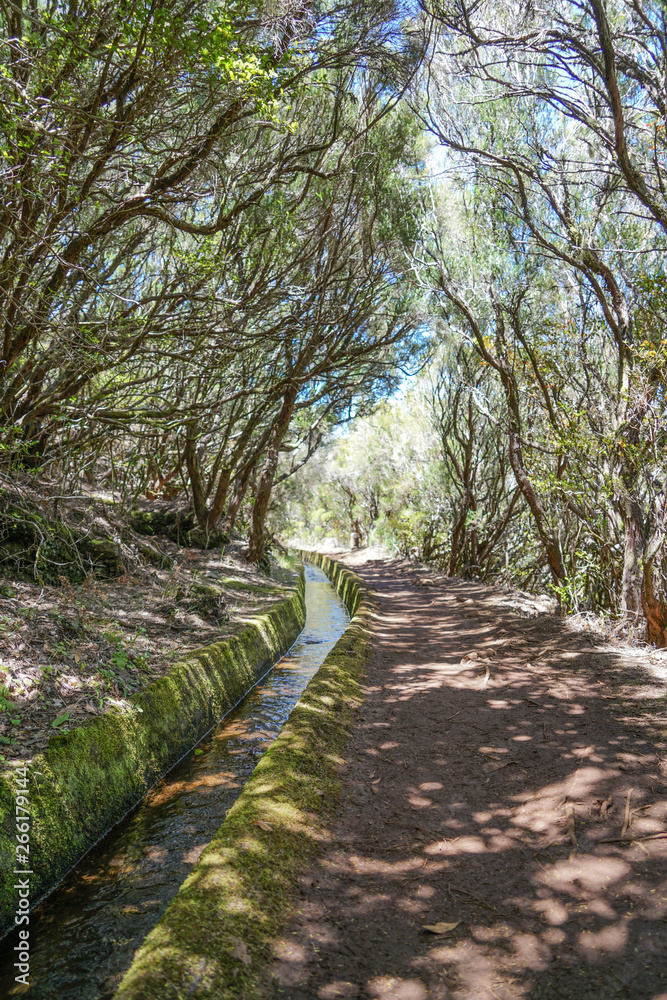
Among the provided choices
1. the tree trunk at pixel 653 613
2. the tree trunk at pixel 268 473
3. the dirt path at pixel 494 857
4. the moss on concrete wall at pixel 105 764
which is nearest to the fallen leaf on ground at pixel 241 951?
the dirt path at pixel 494 857

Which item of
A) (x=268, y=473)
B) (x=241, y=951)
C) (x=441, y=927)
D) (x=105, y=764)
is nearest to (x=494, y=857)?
(x=441, y=927)

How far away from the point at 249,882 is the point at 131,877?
1582 millimetres

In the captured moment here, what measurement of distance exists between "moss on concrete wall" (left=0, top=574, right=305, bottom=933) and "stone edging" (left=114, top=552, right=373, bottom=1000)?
1.27 metres

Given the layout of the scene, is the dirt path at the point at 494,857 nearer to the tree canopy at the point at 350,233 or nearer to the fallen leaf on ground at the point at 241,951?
the fallen leaf on ground at the point at 241,951

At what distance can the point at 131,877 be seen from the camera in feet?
13.1

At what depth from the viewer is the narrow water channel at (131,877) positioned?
3129mm

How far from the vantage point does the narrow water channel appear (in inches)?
123

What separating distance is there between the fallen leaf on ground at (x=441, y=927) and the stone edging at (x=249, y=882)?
26.1 inches

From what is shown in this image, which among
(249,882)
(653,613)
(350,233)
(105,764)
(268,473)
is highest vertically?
(350,233)

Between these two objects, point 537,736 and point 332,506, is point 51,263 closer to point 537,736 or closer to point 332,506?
point 537,736

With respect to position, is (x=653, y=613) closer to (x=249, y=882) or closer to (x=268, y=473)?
(x=249, y=882)

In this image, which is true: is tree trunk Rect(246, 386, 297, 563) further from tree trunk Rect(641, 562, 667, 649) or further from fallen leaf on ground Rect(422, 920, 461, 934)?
fallen leaf on ground Rect(422, 920, 461, 934)

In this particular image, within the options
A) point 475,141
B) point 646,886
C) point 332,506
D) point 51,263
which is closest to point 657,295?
point 475,141

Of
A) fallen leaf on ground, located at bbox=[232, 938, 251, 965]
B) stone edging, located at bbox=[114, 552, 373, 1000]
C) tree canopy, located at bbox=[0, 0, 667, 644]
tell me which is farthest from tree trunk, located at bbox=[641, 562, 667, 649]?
fallen leaf on ground, located at bbox=[232, 938, 251, 965]
